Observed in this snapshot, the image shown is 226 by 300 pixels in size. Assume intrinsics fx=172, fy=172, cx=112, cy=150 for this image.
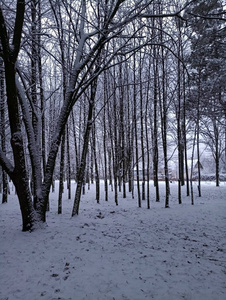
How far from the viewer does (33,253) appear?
3.67m

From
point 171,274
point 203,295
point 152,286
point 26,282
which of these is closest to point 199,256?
point 171,274

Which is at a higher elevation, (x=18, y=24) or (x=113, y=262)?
(x=18, y=24)

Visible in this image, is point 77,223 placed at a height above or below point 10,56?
below

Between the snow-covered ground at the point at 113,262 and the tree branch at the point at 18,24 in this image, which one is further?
the tree branch at the point at 18,24

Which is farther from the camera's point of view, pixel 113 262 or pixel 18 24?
pixel 18 24

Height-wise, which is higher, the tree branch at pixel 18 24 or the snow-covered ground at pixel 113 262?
the tree branch at pixel 18 24

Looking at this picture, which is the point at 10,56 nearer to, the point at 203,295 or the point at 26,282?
the point at 26,282

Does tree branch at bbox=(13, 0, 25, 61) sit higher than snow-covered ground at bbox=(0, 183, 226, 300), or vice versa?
tree branch at bbox=(13, 0, 25, 61)

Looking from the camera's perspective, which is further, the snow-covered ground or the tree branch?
the tree branch

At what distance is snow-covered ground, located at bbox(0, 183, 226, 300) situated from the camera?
2.58 meters

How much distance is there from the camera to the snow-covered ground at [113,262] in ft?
8.47

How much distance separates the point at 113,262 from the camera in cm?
339

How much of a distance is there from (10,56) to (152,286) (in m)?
5.45

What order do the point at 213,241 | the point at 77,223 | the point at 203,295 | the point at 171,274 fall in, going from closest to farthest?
the point at 203,295, the point at 171,274, the point at 213,241, the point at 77,223
